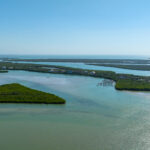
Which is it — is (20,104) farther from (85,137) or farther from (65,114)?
(85,137)

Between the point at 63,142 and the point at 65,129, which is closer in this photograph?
the point at 63,142

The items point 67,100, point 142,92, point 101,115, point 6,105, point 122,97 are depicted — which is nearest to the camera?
point 101,115

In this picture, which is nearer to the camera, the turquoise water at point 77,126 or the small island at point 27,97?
the turquoise water at point 77,126

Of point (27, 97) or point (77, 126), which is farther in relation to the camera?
point (27, 97)

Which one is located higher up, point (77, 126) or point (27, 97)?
point (27, 97)

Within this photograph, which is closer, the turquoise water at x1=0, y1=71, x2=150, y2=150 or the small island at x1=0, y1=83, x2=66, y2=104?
the turquoise water at x1=0, y1=71, x2=150, y2=150

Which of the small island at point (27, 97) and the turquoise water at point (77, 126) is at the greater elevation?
the small island at point (27, 97)

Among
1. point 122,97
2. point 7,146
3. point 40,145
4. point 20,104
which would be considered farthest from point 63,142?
point 122,97

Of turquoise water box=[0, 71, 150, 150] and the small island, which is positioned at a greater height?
the small island
